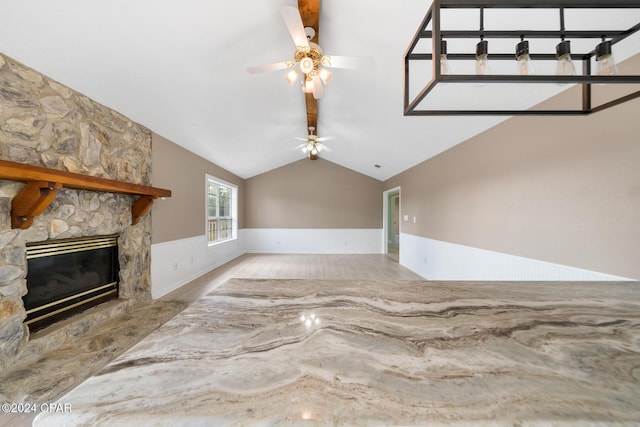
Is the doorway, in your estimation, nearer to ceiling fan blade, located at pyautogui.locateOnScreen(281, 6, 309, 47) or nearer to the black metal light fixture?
ceiling fan blade, located at pyautogui.locateOnScreen(281, 6, 309, 47)

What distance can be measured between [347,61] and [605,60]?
161cm

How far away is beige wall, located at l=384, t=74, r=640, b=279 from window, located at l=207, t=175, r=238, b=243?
16.2 ft

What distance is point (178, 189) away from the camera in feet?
13.7

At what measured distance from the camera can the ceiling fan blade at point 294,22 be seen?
1701 mm

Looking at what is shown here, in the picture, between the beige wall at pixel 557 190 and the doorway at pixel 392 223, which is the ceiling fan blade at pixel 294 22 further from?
the doorway at pixel 392 223

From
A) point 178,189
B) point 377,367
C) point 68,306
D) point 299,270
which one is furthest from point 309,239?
point 377,367

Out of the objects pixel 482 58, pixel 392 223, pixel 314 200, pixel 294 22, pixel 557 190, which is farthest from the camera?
pixel 392 223

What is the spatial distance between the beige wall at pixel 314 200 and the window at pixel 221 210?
2.30 feet

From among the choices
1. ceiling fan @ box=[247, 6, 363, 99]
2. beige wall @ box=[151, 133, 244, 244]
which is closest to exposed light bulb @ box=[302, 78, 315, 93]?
ceiling fan @ box=[247, 6, 363, 99]

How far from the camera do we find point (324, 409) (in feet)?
1.46

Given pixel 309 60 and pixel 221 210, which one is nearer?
pixel 309 60

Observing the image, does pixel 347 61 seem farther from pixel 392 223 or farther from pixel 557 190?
pixel 392 223

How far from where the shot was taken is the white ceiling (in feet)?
5.93

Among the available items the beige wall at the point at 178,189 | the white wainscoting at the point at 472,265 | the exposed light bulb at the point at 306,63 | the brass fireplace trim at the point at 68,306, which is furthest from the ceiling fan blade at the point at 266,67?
the white wainscoting at the point at 472,265
